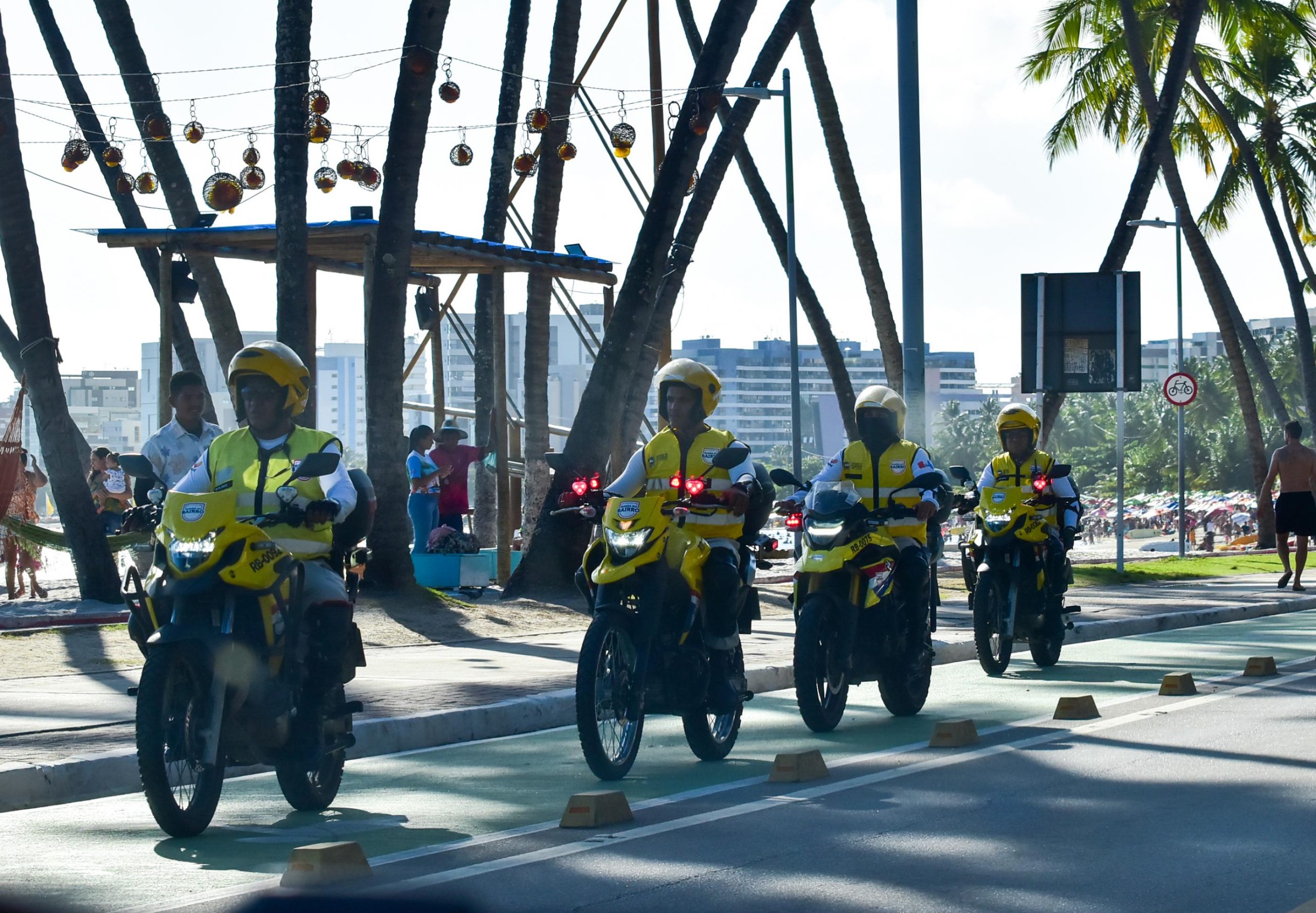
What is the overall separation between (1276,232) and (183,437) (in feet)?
118

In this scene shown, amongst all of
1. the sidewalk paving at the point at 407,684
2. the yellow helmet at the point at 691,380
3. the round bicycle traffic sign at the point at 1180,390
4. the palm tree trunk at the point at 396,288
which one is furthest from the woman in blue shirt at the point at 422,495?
the round bicycle traffic sign at the point at 1180,390

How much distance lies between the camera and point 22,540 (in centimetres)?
1694

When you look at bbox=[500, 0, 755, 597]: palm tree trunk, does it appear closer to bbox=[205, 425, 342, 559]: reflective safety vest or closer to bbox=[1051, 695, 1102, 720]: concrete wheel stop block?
bbox=[1051, 695, 1102, 720]: concrete wheel stop block

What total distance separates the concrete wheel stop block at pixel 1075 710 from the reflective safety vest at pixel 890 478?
1.18 m

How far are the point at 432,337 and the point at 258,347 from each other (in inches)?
527

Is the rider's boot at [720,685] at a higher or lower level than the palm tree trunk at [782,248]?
lower

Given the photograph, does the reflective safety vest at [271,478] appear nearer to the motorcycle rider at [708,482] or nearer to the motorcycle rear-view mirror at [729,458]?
the motorcycle rider at [708,482]

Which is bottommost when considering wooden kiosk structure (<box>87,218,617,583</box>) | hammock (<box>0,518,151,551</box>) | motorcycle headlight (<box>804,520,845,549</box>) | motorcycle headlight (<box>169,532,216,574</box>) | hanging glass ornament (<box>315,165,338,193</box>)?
hammock (<box>0,518,151,551</box>)

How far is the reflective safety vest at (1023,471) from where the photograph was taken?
12.6m

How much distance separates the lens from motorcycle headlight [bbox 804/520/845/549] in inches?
375

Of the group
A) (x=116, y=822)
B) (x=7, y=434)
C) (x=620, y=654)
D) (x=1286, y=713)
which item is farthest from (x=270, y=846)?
(x=7, y=434)

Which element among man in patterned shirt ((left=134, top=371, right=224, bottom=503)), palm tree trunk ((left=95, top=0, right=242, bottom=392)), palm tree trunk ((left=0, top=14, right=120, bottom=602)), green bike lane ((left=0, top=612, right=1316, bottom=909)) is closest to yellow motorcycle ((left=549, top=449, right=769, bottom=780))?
green bike lane ((left=0, top=612, right=1316, bottom=909))

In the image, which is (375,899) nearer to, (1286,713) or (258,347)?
(258,347)

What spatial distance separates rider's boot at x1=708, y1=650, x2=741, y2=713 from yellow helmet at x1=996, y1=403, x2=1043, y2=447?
15.3 ft
